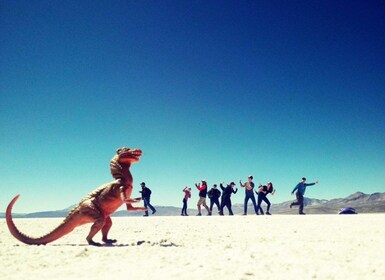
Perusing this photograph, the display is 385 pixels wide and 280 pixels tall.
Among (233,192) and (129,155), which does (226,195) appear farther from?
(129,155)

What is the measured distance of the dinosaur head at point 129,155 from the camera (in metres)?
8.06

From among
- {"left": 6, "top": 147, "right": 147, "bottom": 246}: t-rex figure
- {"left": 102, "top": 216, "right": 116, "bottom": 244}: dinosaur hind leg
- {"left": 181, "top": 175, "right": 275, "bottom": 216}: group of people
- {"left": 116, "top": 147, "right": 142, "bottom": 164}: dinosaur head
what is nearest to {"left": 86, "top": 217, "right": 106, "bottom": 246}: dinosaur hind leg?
{"left": 6, "top": 147, "right": 147, "bottom": 246}: t-rex figure

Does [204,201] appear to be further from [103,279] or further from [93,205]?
[103,279]

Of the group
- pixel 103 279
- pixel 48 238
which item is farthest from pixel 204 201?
pixel 103 279

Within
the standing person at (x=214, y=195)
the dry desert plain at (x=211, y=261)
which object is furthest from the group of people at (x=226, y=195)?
the dry desert plain at (x=211, y=261)

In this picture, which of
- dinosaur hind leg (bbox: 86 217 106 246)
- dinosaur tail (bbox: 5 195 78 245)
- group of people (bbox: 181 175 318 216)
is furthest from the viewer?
group of people (bbox: 181 175 318 216)

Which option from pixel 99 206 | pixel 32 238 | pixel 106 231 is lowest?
pixel 32 238

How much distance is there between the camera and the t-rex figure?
7.61 metres

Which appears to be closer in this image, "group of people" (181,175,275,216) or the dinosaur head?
the dinosaur head

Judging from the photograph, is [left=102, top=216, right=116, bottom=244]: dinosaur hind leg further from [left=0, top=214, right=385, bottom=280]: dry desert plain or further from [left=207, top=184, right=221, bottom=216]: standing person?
[left=207, top=184, right=221, bottom=216]: standing person

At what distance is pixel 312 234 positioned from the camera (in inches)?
370

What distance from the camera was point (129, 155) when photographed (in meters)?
8.07

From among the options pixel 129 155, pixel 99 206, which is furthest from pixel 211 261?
pixel 129 155

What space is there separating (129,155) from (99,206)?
140 centimetres
